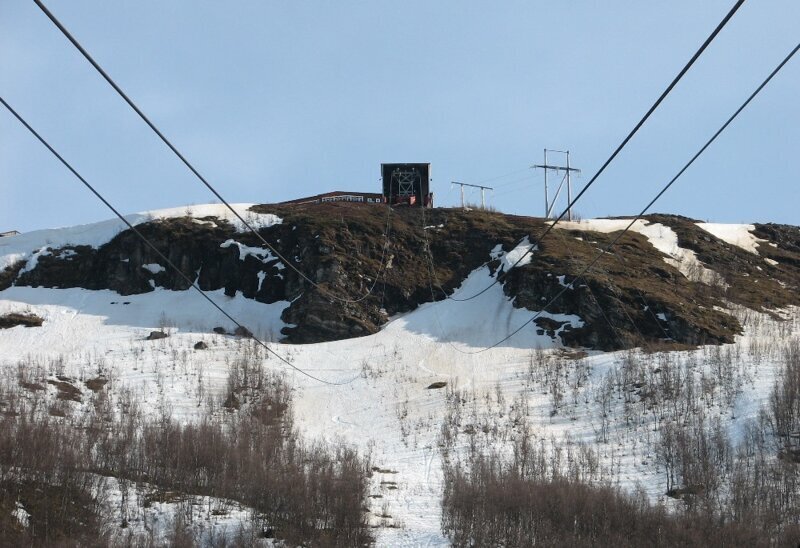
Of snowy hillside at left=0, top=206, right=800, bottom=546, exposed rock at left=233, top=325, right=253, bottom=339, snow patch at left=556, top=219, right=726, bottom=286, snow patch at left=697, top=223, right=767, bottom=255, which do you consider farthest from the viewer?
snow patch at left=697, top=223, right=767, bottom=255

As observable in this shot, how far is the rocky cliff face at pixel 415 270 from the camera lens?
59062 millimetres

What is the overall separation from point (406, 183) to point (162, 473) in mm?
50742

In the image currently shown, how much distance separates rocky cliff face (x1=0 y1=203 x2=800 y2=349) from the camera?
59.1 meters

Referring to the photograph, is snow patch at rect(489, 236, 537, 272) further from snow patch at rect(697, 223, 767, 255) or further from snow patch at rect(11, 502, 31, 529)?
snow patch at rect(11, 502, 31, 529)

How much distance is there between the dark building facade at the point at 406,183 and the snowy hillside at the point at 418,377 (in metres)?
13.7

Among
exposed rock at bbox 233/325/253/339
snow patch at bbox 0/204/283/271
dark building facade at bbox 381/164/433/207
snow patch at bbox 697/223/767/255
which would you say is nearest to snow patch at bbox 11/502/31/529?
exposed rock at bbox 233/325/253/339

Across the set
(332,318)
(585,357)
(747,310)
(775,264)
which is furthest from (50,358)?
(775,264)

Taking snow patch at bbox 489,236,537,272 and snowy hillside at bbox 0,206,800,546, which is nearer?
snowy hillside at bbox 0,206,800,546

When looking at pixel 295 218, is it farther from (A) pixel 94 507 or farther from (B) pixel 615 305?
(A) pixel 94 507

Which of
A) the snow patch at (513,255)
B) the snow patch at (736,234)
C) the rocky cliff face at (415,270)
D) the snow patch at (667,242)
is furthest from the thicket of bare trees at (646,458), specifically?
the snow patch at (736,234)

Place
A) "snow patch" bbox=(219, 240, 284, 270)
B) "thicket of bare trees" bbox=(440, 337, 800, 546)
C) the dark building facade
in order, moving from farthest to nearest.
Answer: the dark building facade, "snow patch" bbox=(219, 240, 284, 270), "thicket of bare trees" bbox=(440, 337, 800, 546)

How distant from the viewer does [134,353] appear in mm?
53562

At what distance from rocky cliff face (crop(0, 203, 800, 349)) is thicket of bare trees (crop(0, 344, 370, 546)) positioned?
21.3 metres

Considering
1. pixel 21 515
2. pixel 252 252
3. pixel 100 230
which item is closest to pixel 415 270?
pixel 252 252
